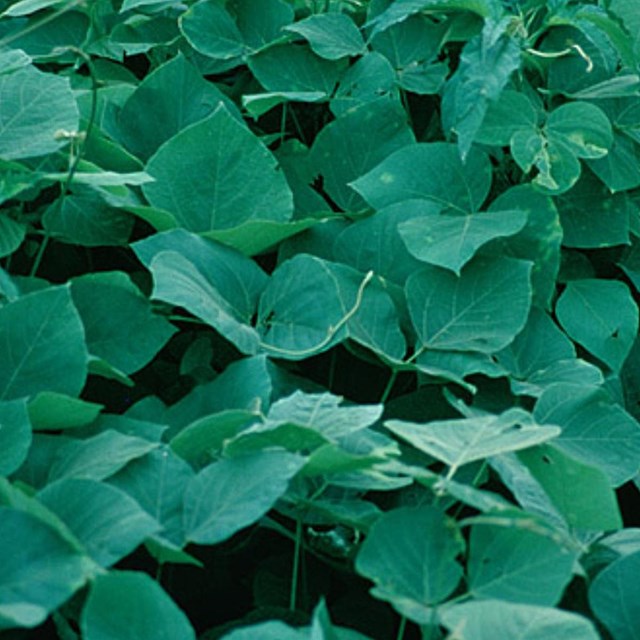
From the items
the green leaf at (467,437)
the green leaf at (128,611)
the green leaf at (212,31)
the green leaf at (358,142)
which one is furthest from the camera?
the green leaf at (212,31)

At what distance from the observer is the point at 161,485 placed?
801mm

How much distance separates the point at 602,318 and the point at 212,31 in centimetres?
53

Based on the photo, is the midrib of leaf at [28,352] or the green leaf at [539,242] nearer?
the midrib of leaf at [28,352]

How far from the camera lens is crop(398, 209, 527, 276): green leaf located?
1.05 meters

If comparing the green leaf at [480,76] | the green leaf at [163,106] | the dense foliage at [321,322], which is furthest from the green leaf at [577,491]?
the green leaf at [163,106]

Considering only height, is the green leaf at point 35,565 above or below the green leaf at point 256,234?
above

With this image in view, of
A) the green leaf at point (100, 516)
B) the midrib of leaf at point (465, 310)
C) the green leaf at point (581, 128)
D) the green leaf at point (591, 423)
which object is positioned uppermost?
the green leaf at point (100, 516)

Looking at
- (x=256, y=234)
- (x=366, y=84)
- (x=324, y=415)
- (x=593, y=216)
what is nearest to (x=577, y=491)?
(x=324, y=415)

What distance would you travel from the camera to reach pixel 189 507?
30.6 inches

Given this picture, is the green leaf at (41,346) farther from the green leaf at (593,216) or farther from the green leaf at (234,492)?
the green leaf at (593,216)

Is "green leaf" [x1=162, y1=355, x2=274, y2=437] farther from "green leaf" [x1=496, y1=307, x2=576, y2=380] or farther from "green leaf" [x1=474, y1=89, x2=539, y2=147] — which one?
"green leaf" [x1=474, y1=89, x2=539, y2=147]

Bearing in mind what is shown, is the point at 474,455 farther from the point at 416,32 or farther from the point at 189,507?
the point at 416,32

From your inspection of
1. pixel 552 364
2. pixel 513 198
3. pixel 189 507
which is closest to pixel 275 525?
pixel 189 507

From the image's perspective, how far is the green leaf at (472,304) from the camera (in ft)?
3.35
